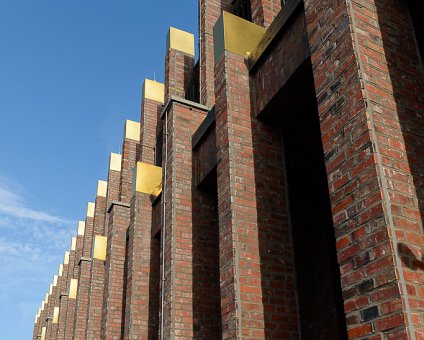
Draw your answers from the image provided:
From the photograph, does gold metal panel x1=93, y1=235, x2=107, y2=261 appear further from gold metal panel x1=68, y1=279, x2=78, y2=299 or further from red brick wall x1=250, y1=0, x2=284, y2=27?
red brick wall x1=250, y1=0, x2=284, y2=27

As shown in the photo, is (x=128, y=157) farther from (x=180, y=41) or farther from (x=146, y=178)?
(x=180, y=41)

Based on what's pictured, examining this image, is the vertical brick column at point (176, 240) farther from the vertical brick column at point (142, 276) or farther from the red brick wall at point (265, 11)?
the red brick wall at point (265, 11)

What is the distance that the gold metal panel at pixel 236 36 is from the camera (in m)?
6.59

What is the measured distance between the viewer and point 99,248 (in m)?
15.6

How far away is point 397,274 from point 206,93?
6718mm

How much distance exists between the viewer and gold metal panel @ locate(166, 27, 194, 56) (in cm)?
1178

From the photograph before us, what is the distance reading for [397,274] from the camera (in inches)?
118

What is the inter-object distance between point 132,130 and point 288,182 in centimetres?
1044

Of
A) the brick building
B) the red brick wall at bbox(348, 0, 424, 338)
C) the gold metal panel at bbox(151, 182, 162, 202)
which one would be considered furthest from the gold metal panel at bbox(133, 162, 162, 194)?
the red brick wall at bbox(348, 0, 424, 338)

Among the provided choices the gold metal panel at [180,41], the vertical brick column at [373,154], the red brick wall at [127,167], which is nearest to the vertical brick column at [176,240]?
the gold metal panel at [180,41]

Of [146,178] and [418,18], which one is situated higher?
[146,178]

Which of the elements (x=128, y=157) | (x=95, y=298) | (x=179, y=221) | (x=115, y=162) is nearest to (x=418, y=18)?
(x=179, y=221)

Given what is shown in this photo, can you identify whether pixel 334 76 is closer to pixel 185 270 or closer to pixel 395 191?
pixel 395 191

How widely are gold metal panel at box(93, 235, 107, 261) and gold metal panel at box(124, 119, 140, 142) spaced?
3587 mm
